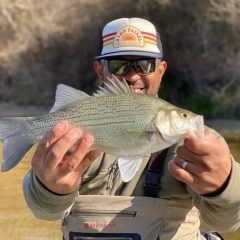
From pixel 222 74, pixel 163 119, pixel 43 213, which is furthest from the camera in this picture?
pixel 222 74

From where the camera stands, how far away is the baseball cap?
3156 millimetres

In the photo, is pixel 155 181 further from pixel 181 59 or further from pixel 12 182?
pixel 181 59

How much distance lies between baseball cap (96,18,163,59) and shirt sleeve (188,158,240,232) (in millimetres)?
764

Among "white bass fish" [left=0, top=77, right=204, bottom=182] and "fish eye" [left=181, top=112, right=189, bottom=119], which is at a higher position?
"fish eye" [left=181, top=112, right=189, bottom=119]

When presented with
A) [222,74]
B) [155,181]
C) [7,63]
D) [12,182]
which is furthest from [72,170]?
[7,63]

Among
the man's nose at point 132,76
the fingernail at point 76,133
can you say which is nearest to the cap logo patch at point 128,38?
the man's nose at point 132,76

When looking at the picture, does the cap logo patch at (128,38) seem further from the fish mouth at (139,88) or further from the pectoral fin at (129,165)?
the pectoral fin at (129,165)

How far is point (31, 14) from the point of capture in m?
23.1

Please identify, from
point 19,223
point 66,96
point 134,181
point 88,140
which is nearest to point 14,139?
point 66,96

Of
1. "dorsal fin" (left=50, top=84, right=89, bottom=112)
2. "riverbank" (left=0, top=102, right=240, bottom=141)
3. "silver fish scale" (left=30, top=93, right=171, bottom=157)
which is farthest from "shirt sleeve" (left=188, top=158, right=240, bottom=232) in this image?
"riverbank" (left=0, top=102, right=240, bottom=141)

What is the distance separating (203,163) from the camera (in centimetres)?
239

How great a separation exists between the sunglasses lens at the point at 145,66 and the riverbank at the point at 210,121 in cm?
841

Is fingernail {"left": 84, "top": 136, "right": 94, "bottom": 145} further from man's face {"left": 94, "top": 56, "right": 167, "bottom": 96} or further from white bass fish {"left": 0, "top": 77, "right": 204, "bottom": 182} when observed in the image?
man's face {"left": 94, "top": 56, "right": 167, "bottom": 96}

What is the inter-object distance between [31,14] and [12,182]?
16359mm
